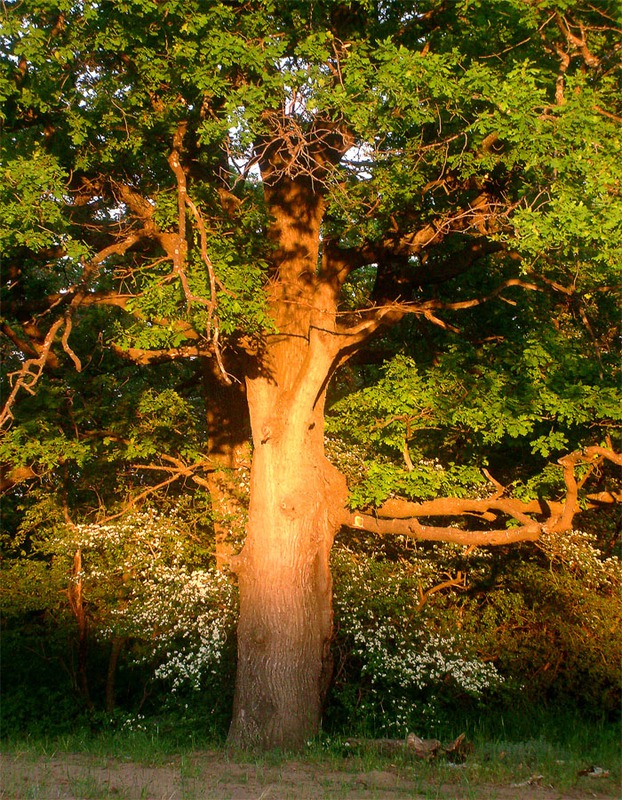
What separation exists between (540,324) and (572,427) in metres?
1.66

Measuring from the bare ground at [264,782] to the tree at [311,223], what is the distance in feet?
8.66

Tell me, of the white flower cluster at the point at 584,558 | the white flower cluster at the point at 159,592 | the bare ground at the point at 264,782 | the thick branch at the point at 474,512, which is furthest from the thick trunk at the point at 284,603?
the white flower cluster at the point at 584,558

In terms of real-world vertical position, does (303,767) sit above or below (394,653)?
below

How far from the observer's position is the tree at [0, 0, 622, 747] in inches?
381

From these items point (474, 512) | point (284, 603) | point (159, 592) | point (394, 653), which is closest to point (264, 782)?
point (284, 603)

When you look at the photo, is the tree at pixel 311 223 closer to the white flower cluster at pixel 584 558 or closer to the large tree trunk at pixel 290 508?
the large tree trunk at pixel 290 508

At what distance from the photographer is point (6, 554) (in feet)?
65.0

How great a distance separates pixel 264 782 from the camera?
7.98 meters

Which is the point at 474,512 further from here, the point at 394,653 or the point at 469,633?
the point at 469,633

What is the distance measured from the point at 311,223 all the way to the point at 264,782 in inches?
298

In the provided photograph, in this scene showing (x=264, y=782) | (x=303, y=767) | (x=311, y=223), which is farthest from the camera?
(x=311, y=223)

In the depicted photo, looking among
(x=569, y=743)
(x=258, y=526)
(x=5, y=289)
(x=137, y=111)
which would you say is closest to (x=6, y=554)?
(x=5, y=289)

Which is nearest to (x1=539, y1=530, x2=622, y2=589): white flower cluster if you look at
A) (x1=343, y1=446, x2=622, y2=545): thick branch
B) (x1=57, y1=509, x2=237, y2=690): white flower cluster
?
(x1=343, y1=446, x2=622, y2=545): thick branch

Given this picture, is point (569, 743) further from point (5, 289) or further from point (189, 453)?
point (5, 289)
